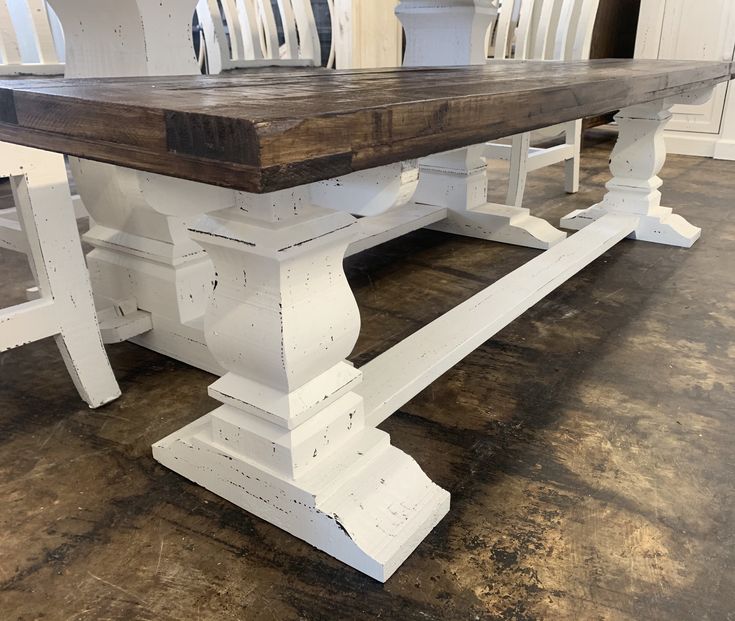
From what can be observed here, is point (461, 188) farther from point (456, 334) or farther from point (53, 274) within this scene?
point (53, 274)

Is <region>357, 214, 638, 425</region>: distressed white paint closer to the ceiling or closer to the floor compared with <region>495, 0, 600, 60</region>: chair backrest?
closer to the floor

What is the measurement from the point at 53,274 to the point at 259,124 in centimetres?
77

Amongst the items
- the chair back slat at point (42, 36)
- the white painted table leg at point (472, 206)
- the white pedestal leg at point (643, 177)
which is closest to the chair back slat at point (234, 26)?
the chair back slat at point (42, 36)

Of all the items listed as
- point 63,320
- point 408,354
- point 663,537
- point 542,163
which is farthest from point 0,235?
point 542,163

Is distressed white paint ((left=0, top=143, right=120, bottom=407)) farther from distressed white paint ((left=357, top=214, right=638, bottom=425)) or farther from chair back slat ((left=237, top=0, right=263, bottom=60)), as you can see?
chair back slat ((left=237, top=0, right=263, bottom=60))

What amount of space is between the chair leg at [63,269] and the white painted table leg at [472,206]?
1390mm

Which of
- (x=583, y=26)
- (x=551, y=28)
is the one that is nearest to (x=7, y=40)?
(x=551, y=28)

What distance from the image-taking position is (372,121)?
23.6 inches

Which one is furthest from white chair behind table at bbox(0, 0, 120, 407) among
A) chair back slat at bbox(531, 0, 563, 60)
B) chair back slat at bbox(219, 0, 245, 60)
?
chair back slat at bbox(531, 0, 563, 60)

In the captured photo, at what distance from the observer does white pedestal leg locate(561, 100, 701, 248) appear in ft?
6.91

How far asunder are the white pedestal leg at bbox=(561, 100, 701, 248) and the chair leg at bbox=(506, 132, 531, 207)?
1.04ft

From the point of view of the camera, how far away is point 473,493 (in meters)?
0.98

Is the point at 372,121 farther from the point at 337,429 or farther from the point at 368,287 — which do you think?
the point at 368,287

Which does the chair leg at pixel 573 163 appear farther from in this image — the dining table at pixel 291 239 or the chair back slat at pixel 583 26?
the dining table at pixel 291 239
